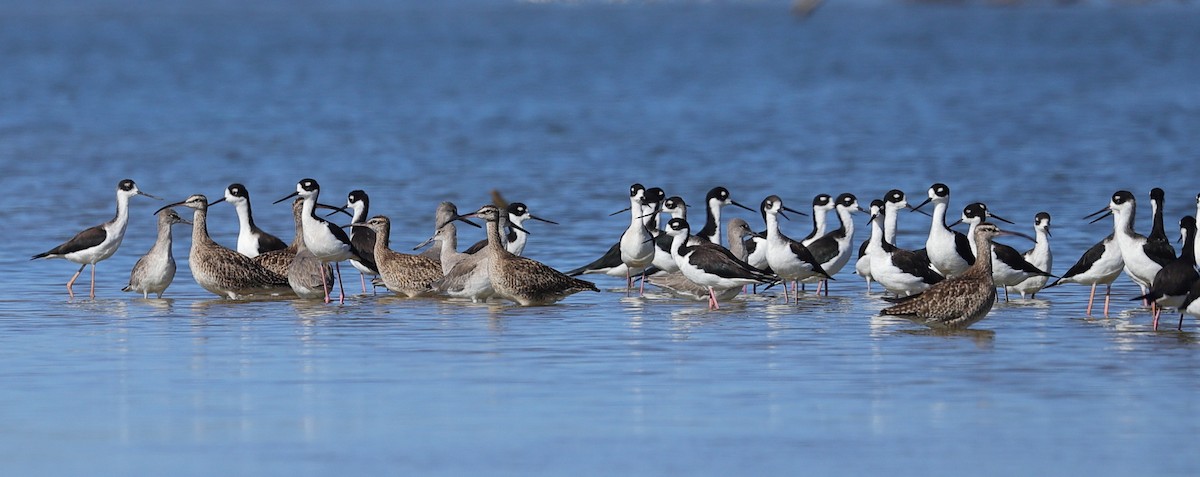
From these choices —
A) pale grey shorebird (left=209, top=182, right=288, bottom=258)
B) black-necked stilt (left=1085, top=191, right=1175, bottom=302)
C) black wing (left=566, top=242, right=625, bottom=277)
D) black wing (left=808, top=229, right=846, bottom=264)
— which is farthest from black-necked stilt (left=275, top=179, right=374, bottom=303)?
black-necked stilt (left=1085, top=191, right=1175, bottom=302)

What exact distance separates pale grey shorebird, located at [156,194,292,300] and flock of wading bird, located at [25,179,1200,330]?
13mm

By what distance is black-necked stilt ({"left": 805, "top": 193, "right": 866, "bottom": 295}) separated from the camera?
18.7 metres

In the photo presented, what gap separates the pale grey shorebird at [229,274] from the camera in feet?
57.9

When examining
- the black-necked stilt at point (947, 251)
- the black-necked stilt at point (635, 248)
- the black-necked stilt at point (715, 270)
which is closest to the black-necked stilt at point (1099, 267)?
the black-necked stilt at point (947, 251)

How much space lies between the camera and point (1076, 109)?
50.2m

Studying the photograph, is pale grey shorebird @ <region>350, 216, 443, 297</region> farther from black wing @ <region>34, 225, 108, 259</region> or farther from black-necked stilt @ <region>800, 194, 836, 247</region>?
black-necked stilt @ <region>800, 194, 836, 247</region>

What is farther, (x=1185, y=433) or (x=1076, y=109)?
(x=1076, y=109)

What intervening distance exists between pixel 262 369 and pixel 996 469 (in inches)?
209

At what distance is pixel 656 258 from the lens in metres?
18.9

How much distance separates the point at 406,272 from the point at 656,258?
96.1 inches

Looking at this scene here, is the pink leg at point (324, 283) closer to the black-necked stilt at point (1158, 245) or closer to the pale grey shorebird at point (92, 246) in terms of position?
the pale grey shorebird at point (92, 246)

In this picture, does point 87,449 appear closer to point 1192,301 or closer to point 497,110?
point 1192,301

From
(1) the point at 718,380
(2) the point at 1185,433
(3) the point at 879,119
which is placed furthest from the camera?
(3) the point at 879,119

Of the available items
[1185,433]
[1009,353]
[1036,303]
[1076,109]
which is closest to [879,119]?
[1076,109]
